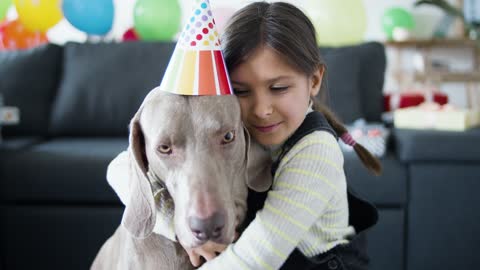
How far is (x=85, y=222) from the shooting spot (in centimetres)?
223

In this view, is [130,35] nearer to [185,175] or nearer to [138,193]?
[138,193]

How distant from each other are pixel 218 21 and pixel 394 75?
3345 millimetres

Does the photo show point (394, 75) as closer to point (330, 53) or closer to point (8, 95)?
point (330, 53)

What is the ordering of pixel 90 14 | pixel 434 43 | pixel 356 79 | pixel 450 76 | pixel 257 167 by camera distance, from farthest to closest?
1. pixel 434 43
2. pixel 450 76
3. pixel 90 14
4. pixel 356 79
5. pixel 257 167

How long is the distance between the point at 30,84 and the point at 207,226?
7.91ft

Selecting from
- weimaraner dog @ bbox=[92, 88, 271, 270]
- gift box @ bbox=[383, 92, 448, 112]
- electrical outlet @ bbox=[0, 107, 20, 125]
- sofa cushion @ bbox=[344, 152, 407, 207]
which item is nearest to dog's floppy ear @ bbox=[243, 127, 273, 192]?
weimaraner dog @ bbox=[92, 88, 271, 270]

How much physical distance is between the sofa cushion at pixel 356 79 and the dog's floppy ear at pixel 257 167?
67.5 inches

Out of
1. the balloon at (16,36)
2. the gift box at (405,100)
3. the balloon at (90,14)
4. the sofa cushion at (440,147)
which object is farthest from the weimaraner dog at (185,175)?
the balloon at (16,36)

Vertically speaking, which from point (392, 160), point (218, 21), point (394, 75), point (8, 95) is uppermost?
point (218, 21)

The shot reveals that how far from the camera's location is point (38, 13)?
3.25 meters

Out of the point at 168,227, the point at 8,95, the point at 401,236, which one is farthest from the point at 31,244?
the point at 401,236

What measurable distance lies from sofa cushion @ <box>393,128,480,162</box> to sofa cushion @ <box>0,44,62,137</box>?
197 cm

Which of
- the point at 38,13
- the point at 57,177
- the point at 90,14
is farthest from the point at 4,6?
the point at 57,177

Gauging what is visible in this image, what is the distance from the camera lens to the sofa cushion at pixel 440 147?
2.16m
